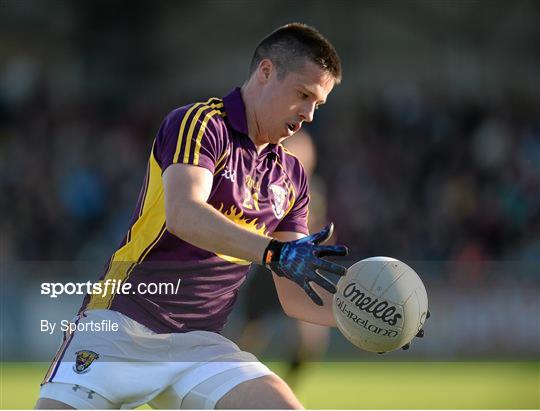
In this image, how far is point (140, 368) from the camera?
13.6 ft

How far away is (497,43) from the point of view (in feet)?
58.8

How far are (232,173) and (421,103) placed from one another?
13509mm

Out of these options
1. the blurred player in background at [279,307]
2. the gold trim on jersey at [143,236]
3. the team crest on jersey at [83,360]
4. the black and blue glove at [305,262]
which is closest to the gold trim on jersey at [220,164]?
the gold trim on jersey at [143,236]

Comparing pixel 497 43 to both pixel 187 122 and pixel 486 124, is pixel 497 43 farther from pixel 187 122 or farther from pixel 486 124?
pixel 187 122

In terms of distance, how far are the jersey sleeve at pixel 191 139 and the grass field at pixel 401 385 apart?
4761 millimetres

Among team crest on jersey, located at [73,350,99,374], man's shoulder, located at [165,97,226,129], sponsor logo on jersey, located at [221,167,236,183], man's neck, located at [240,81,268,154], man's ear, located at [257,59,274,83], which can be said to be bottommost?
team crest on jersey, located at [73,350,99,374]

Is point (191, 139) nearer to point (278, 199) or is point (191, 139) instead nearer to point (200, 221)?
point (200, 221)

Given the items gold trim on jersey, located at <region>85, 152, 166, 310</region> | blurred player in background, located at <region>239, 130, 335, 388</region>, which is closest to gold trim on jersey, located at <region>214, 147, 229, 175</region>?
gold trim on jersey, located at <region>85, 152, 166, 310</region>

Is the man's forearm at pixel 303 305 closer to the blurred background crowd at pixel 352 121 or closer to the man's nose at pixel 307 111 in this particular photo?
the man's nose at pixel 307 111

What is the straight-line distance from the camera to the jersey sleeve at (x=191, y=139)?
4113 millimetres

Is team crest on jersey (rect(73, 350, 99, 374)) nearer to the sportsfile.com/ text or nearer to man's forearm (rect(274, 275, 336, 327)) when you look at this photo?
the sportsfile.com/ text

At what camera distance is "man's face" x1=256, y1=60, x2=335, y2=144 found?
14.4 ft

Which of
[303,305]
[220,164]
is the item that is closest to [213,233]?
[220,164]

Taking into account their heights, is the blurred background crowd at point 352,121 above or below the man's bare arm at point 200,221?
above
